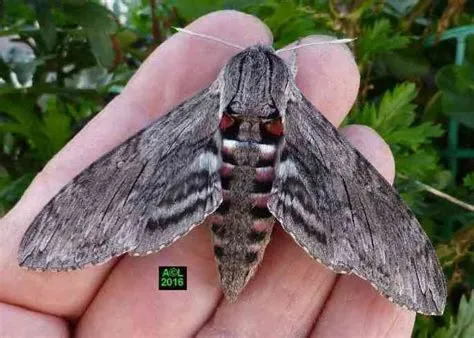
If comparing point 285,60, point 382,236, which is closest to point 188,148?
point 285,60

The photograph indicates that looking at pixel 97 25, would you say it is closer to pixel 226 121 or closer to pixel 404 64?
pixel 226 121

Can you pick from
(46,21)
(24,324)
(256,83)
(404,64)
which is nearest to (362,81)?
(404,64)

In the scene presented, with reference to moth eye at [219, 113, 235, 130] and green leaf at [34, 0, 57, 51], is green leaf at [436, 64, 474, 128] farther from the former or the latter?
green leaf at [34, 0, 57, 51]

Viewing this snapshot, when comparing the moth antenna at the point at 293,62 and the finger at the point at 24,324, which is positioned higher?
the moth antenna at the point at 293,62

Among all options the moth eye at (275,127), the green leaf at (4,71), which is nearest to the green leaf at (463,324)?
the moth eye at (275,127)

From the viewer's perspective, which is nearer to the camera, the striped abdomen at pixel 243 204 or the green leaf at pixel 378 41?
the striped abdomen at pixel 243 204

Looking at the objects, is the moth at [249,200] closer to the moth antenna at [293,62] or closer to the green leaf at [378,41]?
the moth antenna at [293,62]

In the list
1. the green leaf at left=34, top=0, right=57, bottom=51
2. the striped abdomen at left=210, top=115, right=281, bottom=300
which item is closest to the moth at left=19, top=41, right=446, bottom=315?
the striped abdomen at left=210, top=115, right=281, bottom=300
